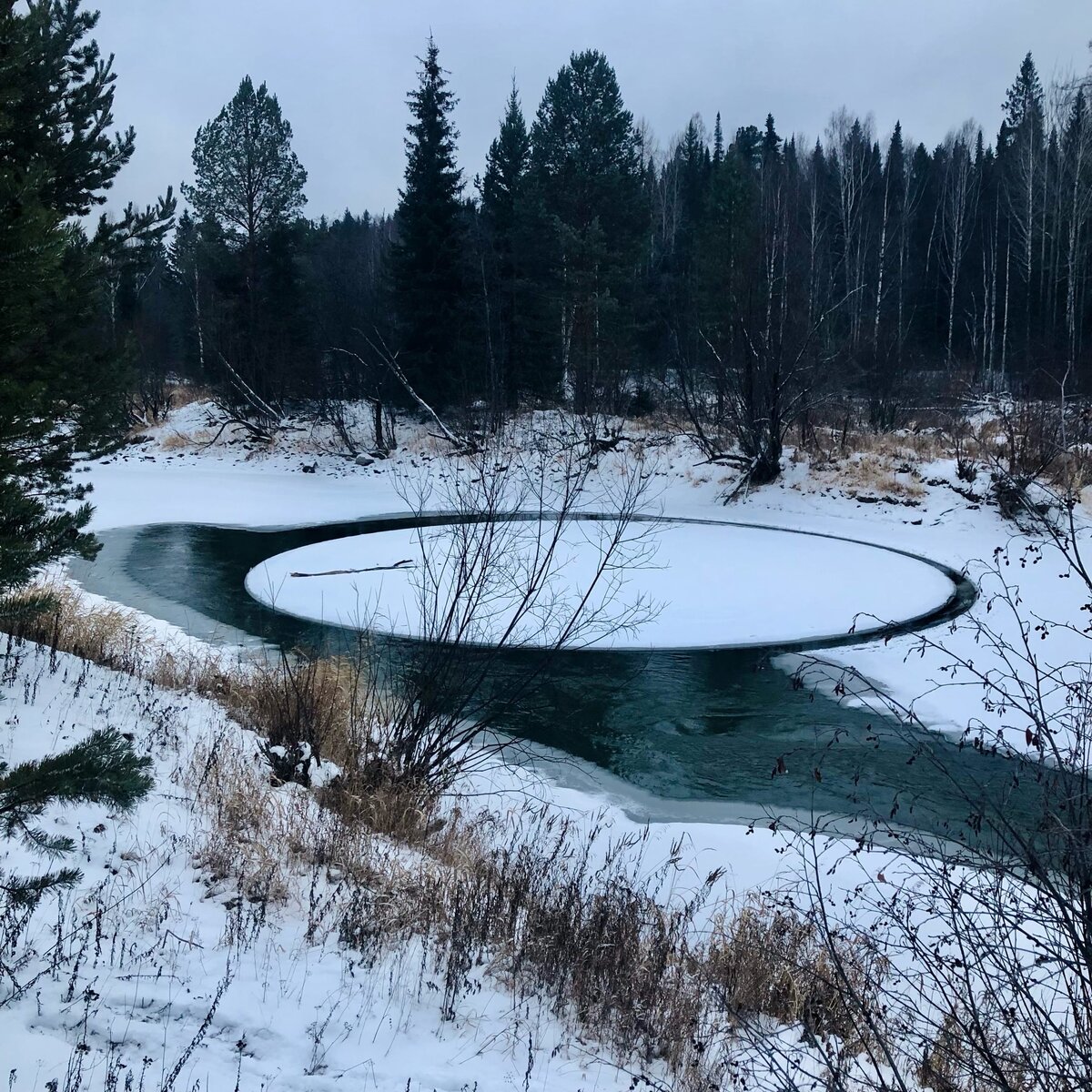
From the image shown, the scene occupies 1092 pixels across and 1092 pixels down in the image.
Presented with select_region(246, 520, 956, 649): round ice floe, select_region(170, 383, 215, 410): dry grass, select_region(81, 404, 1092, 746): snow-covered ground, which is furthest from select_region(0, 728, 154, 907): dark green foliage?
select_region(170, 383, 215, 410): dry grass

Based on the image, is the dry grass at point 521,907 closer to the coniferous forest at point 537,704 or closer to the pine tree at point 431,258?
the coniferous forest at point 537,704

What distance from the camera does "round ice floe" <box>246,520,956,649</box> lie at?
11.0m

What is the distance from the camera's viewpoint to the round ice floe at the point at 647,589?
36.2 feet

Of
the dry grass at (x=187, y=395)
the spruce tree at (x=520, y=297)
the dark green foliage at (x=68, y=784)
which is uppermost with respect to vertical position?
the spruce tree at (x=520, y=297)

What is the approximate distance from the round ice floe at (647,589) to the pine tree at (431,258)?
Result: 12.3 metres

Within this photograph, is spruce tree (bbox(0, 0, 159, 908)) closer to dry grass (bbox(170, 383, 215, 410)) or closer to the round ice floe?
the round ice floe

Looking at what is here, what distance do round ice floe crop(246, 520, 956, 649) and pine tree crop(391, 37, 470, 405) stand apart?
485 inches

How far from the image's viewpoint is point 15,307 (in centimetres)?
310

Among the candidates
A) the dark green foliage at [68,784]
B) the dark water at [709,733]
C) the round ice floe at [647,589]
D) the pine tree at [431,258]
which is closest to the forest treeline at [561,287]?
the pine tree at [431,258]

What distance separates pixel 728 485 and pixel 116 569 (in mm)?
13772

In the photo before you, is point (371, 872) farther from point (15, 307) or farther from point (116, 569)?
point (116, 569)

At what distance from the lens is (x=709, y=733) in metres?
8.30

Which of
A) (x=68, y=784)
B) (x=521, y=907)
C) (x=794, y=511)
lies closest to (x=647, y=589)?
(x=794, y=511)

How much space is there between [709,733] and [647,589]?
5088mm
